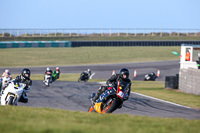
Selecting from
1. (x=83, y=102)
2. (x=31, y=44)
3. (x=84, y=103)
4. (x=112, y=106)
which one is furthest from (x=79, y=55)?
(x=112, y=106)

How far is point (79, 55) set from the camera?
200ft

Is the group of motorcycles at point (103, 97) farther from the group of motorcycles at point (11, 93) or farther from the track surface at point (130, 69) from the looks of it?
the track surface at point (130, 69)

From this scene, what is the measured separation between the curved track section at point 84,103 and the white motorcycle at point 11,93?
4.56m

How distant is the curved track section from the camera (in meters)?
15.6

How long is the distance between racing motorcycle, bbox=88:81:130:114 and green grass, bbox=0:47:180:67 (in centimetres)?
3930

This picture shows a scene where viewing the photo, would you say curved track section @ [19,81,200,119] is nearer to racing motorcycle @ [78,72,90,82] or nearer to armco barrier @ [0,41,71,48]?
racing motorcycle @ [78,72,90,82]

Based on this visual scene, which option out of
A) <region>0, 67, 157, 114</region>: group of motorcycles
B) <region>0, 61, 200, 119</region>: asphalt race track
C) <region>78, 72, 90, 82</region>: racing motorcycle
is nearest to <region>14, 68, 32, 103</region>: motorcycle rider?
<region>0, 67, 157, 114</region>: group of motorcycles

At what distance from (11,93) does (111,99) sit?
9.97 ft

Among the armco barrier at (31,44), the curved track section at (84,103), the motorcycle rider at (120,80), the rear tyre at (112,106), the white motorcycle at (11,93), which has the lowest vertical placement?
the curved track section at (84,103)

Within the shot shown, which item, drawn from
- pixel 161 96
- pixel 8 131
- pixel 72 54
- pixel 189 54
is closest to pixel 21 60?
pixel 72 54

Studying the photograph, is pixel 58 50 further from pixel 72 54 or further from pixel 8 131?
pixel 8 131

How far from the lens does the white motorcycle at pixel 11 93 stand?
11789mm

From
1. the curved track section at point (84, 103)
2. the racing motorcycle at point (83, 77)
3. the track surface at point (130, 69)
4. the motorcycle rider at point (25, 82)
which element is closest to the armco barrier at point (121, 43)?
the track surface at point (130, 69)

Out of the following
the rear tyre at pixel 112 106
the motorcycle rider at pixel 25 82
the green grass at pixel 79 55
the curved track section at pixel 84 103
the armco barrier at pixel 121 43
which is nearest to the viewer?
the rear tyre at pixel 112 106
